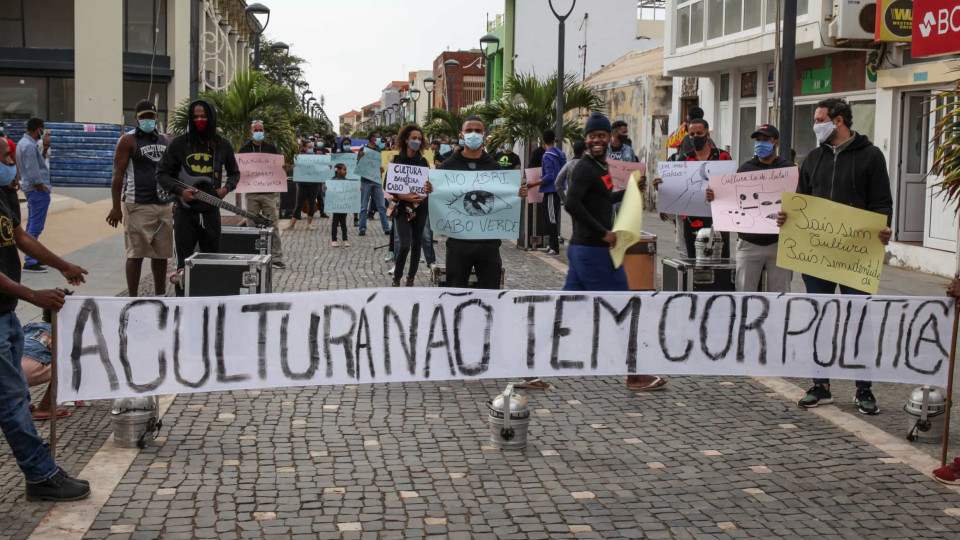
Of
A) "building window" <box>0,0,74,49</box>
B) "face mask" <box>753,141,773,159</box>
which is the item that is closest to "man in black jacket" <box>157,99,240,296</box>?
"face mask" <box>753,141,773,159</box>

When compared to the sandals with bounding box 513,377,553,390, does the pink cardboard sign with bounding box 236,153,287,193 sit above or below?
above

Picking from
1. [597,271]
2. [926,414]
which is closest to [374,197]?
[597,271]

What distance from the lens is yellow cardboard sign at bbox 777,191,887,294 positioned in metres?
Answer: 7.13

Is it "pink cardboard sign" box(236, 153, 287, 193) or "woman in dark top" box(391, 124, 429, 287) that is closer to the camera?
"woman in dark top" box(391, 124, 429, 287)

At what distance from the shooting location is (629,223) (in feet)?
23.4

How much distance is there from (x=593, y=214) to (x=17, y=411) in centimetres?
409

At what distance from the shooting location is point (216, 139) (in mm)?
9609

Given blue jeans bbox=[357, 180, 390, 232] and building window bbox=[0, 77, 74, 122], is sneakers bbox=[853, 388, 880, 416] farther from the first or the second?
building window bbox=[0, 77, 74, 122]

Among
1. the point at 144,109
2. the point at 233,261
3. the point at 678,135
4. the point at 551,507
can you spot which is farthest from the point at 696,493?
the point at 678,135

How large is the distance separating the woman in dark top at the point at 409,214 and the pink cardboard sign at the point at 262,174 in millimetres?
3405

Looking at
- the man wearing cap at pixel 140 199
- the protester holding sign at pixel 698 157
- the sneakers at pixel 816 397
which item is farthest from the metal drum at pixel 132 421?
the protester holding sign at pixel 698 157

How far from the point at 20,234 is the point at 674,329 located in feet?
12.4

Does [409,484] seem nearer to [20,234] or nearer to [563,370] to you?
[563,370]

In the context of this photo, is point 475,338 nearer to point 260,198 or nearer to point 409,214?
point 409,214
